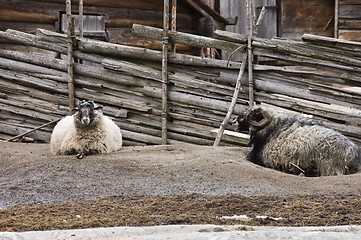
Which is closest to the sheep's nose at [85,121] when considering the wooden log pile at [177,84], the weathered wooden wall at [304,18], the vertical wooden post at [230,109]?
the wooden log pile at [177,84]

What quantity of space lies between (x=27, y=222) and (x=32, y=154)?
4.60 meters

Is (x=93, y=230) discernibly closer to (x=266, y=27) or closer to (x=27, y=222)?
(x=27, y=222)

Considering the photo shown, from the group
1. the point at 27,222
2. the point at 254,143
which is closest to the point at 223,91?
the point at 254,143

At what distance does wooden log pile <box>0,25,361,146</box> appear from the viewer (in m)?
9.70

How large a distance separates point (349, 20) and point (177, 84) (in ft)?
20.5

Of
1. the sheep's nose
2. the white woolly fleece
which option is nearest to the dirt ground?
the white woolly fleece

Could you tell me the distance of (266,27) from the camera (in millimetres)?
16438

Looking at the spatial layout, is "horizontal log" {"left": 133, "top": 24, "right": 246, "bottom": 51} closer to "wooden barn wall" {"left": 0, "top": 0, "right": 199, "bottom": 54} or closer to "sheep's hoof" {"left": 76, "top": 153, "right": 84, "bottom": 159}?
"sheep's hoof" {"left": 76, "top": 153, "right": 84, "bottom": 159}

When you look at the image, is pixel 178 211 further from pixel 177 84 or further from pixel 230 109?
pixel 177 84

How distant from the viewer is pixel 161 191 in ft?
22.9

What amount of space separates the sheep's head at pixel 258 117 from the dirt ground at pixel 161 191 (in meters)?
0.47

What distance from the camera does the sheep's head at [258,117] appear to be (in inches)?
359

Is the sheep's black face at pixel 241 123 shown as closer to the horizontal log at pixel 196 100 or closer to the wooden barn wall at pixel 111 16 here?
the horizontal log at pixel 196 100

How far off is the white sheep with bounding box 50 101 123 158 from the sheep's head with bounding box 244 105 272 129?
195cm
